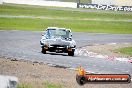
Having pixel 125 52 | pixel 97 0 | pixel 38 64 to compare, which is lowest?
pixel 97 0

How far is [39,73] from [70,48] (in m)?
8.54

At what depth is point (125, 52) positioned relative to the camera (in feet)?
96.4

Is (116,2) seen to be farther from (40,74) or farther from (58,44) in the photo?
(40,74)

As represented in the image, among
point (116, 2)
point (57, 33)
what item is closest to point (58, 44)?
point (57, 33)

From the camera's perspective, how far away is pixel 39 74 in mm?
16469

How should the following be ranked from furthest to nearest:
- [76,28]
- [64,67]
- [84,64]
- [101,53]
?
1. [76,28]
2. [101,53]
3. [84,64]
4. [64,67]

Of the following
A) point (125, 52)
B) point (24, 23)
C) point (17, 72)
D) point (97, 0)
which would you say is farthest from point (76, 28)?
point (97, 0)

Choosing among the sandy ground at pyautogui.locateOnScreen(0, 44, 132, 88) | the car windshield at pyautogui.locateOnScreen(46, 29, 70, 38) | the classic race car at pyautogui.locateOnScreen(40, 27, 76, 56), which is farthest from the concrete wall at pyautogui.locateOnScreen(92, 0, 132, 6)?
the sandy ground at pyautogui.locateOnScreen(0, 44, 132, 88)

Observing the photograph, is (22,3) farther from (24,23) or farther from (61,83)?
(61,83)

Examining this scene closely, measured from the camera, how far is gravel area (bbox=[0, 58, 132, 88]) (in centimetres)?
1430

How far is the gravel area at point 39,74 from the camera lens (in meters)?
14.3

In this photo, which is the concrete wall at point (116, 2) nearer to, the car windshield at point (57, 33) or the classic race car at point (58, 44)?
the car windshield at point (57, 33)

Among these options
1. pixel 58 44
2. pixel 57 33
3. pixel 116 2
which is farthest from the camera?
pixel 116 2

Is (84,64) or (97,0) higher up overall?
(84,64)
